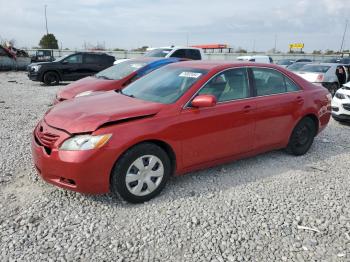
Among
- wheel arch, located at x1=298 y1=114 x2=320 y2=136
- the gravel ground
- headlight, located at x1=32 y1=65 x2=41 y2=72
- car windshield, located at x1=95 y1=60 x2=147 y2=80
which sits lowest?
the gravel ground

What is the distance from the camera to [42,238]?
3008 mm

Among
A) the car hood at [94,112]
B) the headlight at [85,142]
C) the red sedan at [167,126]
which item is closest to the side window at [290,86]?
the red sedan at [167,126]

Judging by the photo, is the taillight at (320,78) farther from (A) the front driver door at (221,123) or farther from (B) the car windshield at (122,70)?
(A) the front driver door at (221,123)

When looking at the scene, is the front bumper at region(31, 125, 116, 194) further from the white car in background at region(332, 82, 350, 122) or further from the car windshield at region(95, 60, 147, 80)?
the white car in background at region(332, 82, 350, 122)

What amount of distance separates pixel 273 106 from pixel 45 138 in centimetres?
308

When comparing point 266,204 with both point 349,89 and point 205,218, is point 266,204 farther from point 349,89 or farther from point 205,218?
point 349,89

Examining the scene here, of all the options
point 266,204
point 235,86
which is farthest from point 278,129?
point 266,204

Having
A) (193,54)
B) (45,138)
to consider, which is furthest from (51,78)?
(45,138)

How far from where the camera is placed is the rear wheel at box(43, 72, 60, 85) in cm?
1470

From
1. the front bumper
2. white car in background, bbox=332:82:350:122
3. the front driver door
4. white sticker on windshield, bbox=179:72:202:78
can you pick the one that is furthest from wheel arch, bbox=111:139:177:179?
white car in background, bbox=332:82:350:122

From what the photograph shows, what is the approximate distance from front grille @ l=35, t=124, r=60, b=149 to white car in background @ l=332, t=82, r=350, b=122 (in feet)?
22.1

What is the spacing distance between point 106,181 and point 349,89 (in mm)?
6958

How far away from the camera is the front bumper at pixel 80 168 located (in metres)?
3.27

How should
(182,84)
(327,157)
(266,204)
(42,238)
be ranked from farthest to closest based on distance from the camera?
(327,157), (182,84), (266,204), (42,238)
